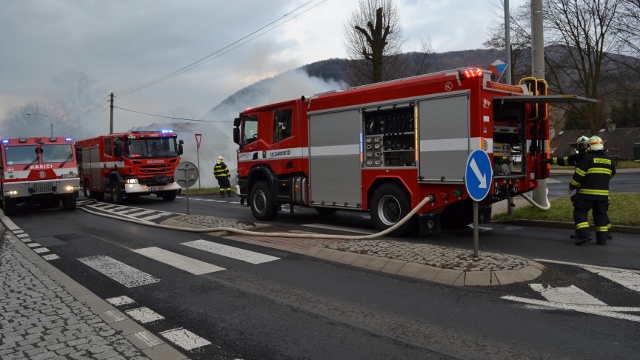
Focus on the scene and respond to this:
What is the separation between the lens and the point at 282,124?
1208 centimetres

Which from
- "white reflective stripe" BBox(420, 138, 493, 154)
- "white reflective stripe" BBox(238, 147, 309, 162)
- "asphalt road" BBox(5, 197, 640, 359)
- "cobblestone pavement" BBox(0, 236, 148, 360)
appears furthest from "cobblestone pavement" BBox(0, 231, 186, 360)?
"white reflective stripe" BBox(238, 147, 309, 162)

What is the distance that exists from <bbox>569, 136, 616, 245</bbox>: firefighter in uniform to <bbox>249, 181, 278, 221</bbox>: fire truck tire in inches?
269

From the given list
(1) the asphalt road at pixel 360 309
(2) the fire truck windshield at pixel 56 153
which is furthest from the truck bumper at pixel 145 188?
(1) the asphalt road at pixel 360 309

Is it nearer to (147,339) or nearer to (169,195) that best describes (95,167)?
(169,195)

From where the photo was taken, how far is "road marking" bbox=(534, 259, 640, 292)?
5758 mm

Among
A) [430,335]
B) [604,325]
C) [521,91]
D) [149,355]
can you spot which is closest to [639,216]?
[521,91]

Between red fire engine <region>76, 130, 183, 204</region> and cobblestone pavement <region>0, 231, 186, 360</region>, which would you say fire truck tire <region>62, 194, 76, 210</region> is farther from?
cobblestone pavement <region>0, 231, 186, 360</region>

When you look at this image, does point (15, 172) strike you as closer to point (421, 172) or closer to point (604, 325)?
point (421, 172)

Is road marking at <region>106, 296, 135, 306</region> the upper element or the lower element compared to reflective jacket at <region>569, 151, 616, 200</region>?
lower

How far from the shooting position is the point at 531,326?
178 inches

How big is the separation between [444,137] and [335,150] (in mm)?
2777

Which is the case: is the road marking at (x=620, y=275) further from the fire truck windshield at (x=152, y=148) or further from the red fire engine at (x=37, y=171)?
the fire truck windshield at (x=152, y=148)

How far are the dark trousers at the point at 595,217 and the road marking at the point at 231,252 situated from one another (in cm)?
500

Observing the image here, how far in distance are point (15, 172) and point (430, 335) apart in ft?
53.3
